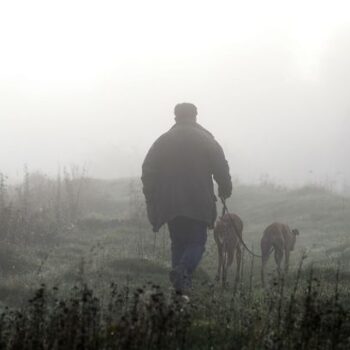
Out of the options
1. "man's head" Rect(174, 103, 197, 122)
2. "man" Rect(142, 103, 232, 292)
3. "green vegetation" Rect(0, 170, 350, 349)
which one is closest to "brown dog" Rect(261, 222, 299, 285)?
"green vegetation" Rect(0, 170, 350, 349)

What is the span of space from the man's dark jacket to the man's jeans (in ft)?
0.38

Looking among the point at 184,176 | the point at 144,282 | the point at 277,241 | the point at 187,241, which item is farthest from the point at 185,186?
the point at 277,241

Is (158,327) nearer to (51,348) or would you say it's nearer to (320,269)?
(51,348)

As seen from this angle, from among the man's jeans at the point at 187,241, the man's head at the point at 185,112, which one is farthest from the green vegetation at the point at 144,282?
the man's head at the point at 185,112

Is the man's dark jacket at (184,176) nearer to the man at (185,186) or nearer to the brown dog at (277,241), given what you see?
the man at (185,186)

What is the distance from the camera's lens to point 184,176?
362 inches

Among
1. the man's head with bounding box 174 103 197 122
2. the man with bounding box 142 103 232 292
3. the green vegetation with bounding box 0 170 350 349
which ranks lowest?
the green vegetation with bounding box 0 170 350 349

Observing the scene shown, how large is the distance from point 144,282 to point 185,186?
2.48 m

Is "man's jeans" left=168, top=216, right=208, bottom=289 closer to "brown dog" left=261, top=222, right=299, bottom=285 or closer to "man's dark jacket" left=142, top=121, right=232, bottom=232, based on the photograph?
"man's dark jacket" left=142, top=121, right=232, bottom=232

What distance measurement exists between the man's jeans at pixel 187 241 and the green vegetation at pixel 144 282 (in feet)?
1.25

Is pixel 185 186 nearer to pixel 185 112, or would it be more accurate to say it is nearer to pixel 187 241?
pixel 187 241

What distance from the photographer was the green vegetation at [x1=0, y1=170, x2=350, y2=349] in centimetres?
529

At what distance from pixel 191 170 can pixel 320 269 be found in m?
3.67

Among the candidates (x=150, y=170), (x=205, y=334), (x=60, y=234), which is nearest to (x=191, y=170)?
(x=150, y=170)
